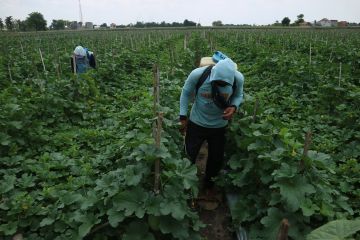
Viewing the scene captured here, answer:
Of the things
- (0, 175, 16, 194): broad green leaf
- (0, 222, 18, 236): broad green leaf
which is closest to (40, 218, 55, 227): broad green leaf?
(0, 222, 18, 236): broad green leaf

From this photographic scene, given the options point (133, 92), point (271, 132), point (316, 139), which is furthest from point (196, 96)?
point (133, 92)

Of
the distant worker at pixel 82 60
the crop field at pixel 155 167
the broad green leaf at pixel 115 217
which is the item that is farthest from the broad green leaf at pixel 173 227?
the distant worker at pixel 82 60

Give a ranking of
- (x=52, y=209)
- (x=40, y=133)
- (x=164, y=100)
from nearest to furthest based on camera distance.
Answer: (x=52, y=209) → (x=40, y=133) → (x=164, y=100)

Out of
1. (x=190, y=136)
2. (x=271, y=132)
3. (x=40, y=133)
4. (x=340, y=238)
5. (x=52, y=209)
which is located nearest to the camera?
(x=340, y=238)

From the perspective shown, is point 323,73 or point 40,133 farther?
point 323,73

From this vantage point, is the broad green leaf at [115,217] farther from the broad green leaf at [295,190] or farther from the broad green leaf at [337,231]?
the broad green leaf at [337,231]

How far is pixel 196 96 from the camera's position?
4.16 metres

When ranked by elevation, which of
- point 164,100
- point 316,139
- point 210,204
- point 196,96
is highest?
point 196,96

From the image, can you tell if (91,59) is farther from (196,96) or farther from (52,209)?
(52,209)

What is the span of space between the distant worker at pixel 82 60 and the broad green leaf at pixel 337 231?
8249 millimetres

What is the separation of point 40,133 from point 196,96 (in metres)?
2.93

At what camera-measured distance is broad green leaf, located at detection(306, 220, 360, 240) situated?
4.74 ft

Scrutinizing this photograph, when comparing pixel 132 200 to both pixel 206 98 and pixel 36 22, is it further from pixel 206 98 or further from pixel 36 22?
pixel 36 22

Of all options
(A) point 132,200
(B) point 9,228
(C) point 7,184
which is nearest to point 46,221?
(B) point 9,228
